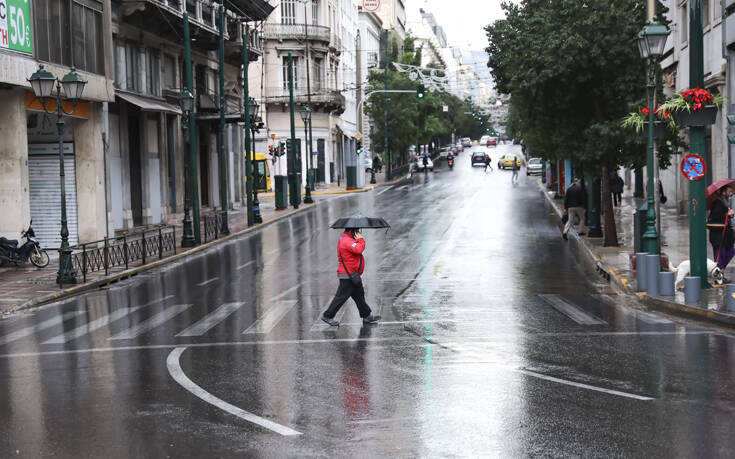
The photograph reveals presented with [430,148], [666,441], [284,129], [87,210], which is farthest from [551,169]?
[430,148]

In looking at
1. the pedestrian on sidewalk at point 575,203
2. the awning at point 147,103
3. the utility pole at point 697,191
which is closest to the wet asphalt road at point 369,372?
the utility pole at point 697,191

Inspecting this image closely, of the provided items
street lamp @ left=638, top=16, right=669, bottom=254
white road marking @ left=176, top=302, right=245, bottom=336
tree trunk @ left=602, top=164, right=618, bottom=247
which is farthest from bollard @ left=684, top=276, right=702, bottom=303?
tree trunk @ left=602, top=164, right=618, bottom=247

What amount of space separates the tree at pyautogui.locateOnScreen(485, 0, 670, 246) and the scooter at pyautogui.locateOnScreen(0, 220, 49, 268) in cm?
1347

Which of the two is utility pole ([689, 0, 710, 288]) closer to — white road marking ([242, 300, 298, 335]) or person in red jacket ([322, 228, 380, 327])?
person in red jacket ([322, 228, 380, 327])

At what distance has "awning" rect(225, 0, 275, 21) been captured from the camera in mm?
44125

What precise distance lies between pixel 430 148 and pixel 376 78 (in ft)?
174

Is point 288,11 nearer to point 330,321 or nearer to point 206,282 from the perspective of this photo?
point 206,282

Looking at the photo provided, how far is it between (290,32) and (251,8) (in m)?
24.8

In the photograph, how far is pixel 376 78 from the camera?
86625mm

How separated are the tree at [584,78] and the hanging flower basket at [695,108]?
702 centimetres

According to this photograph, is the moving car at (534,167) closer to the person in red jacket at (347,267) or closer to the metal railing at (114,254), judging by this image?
the metal railing at (114,254)

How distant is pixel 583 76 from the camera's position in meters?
24.6

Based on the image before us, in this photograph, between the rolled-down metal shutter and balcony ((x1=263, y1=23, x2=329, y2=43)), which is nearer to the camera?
the rolled-down metal shutter

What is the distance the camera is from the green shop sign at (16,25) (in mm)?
23391
